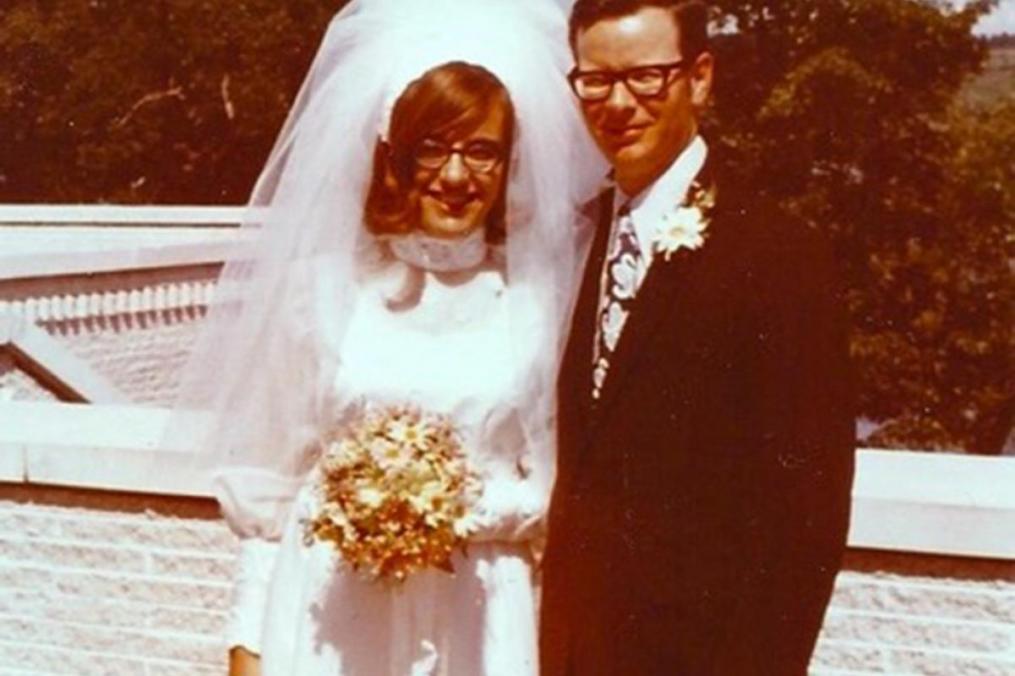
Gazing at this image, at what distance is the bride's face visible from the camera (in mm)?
2848

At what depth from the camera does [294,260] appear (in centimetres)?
297

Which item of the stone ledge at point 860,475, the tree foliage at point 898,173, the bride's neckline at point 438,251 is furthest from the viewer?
the tree foliage at point 898,173

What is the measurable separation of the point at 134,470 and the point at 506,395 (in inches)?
60.1

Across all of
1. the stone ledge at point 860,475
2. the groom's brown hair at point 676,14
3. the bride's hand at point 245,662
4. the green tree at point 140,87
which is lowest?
the bride's hand at point 245,662

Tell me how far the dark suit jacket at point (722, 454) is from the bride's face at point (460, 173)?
293 mm

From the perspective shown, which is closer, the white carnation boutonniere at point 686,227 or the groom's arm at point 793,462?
the groom's arm at point 793,462

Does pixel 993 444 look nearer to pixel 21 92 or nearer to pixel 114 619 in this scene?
pixel 21 92

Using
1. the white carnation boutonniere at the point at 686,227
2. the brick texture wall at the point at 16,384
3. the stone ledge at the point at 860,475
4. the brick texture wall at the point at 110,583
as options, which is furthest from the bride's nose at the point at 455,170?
the brick texture wall at the point at 16,384

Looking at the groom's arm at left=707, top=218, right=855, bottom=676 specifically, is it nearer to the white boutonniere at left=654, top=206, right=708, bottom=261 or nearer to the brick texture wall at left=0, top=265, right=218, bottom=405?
the white boutonniere at left=654, top=206, right=708, bottom=261

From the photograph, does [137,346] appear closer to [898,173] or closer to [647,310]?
[647,310]

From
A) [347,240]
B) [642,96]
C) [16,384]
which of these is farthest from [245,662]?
[16,384]

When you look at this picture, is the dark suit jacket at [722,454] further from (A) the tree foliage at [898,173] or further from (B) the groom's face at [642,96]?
(A) the tree foliage at [898,173]

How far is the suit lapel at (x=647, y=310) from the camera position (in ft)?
8.61

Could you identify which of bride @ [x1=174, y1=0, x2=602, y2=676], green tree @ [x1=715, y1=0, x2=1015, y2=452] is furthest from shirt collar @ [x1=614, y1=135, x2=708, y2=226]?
green tree @ [x1=715, y1=0, x2=1015, y2=452]
